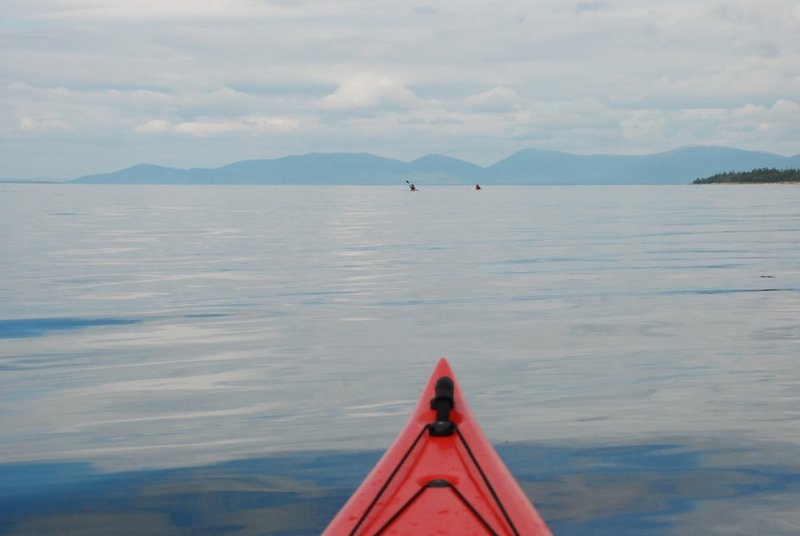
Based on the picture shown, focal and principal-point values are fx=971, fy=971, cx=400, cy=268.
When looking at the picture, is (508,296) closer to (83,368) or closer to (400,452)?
(83,368)

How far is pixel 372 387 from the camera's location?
13.9m

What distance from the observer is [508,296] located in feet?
77.0

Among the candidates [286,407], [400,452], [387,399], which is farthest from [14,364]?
[400,452]

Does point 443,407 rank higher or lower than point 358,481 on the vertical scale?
higher

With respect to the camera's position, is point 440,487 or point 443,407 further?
point 443,407

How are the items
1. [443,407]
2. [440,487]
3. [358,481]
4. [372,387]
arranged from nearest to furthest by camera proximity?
[440,487] → [443,407] → [358,481] → [372,387]

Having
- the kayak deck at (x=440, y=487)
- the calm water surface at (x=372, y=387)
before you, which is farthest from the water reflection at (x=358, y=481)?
the kayak deck at (x=440, y=487)

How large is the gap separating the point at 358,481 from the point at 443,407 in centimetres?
244

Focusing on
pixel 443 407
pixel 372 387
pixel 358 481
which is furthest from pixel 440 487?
pixel 372 387

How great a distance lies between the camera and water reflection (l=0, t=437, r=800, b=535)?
29.1 ft

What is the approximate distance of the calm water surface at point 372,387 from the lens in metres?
9.45

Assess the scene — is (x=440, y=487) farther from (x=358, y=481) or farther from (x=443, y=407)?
(x=358, y=481)

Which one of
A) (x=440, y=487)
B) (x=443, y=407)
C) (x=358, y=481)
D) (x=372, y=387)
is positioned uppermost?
(x=443, y=407)

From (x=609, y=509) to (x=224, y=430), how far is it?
15.9 feet
